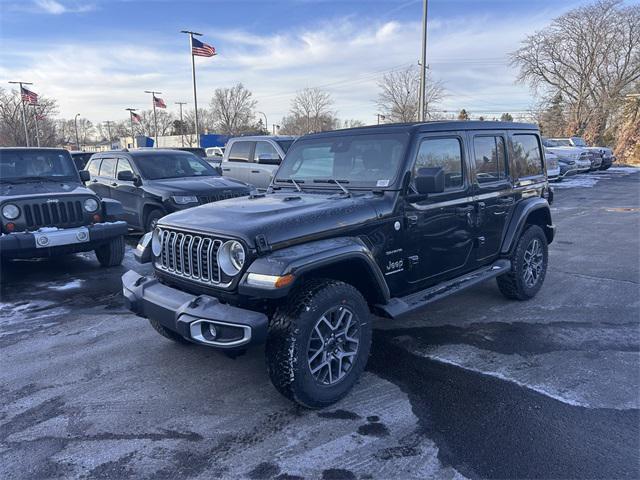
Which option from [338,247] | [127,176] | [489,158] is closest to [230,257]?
[338,247]

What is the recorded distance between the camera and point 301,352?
3021mm

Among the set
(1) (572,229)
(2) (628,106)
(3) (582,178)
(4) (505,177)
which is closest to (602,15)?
(2) (628,106)

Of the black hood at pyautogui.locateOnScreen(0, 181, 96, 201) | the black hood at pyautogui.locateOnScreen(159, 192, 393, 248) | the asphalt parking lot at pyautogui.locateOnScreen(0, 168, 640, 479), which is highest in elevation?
the black hood at pyautogui.locateOnScreen(0, 181, 96, 201)

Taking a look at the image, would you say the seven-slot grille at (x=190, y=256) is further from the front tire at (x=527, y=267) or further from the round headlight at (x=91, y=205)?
the round headlight at (x=91, y=205)

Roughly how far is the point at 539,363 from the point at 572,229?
7171 millimetres

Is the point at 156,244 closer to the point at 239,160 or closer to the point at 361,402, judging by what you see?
the point at 361,402

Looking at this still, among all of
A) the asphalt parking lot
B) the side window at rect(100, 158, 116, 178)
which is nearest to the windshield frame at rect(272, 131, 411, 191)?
the asphalt parking lot

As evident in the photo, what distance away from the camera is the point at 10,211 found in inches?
241

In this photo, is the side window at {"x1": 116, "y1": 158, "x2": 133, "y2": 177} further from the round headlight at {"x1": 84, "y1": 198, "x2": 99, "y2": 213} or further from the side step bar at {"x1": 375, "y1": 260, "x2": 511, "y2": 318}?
the side step bar at {"x1": 375, "y1": 260, "x2": 511, "y2": 318}

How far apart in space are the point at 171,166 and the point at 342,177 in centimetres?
615

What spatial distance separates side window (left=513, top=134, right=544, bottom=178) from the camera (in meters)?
5.27

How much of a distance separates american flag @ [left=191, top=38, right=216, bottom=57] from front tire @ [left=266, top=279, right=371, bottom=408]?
1046 inches

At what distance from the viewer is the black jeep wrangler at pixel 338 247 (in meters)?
3.03

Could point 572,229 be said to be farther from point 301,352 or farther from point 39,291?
point 39,291
